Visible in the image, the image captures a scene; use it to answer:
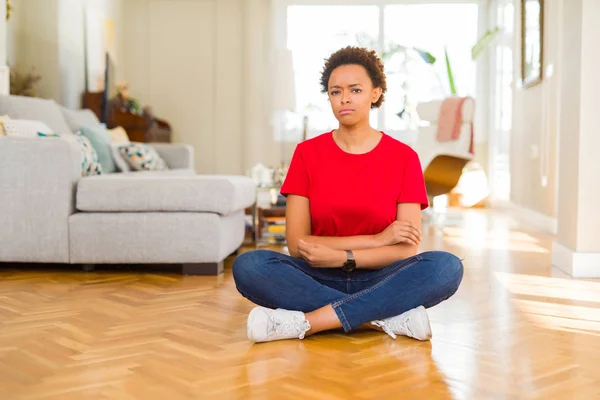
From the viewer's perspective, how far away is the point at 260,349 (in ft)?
6.86

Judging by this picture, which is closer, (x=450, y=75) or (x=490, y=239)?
(x=490, y=239)

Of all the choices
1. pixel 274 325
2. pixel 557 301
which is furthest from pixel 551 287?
pixel 274 325

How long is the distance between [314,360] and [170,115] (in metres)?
7.19

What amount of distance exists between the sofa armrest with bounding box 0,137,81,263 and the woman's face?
5.62 feet

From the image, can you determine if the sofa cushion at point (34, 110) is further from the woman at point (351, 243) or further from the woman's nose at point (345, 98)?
the woman's nose at point (345, 98)

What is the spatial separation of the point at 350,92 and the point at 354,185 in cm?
28

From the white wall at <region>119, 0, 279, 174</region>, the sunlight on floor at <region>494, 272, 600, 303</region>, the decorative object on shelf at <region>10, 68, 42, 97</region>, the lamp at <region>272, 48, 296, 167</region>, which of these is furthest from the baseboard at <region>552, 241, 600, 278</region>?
the white wall at <region>119, 0, 279, 174</region>

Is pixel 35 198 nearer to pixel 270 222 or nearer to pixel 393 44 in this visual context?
pixel 270 222

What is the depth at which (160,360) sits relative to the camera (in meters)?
1.97

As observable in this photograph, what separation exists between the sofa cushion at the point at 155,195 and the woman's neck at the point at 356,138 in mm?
1292

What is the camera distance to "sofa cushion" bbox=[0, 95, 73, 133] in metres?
4.23

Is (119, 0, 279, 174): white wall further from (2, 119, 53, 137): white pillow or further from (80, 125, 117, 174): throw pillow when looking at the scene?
(2, 119, 53, 137): white pillow

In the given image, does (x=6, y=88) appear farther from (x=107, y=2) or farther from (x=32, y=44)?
(x=107, y=2)

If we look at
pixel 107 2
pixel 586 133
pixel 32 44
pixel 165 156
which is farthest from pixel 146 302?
pixel 107 2
